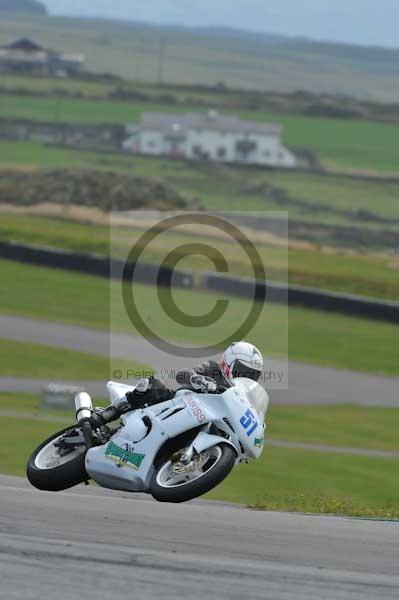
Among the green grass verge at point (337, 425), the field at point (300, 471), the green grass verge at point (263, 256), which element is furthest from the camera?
the green grass verge at point (263, 256)

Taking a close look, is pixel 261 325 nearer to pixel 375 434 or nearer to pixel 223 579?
pixel 375 434

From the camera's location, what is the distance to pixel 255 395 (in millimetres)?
10117

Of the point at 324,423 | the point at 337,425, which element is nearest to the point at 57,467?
the point at 324,423

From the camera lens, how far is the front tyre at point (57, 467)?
10.2 meters

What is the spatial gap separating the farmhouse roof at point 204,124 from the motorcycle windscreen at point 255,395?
118219mm

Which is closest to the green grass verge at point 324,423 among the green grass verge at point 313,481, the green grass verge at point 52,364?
the green grass verge at point 313,481

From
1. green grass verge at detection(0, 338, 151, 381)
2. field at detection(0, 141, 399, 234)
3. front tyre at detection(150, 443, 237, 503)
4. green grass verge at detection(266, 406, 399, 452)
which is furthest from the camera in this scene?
field at detection(0, 141, 399, 234)

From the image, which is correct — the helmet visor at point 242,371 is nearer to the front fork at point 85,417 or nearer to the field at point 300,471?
the front fork at point 85,417

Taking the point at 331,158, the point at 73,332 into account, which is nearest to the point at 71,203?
the point at 73,332

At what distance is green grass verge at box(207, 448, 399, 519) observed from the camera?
46.2 ft

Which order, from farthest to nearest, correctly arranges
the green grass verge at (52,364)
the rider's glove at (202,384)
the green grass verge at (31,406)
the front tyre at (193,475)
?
the green grass verge at (52,364) < the green grass verge at (31,406) < the rider's glove at (202,384) < the front tyre at (193,475)

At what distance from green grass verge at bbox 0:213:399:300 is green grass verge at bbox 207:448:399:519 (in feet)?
68.1

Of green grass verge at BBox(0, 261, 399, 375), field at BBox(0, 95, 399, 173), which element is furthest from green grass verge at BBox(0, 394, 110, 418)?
field at BBox(0, 95, 399, 173)

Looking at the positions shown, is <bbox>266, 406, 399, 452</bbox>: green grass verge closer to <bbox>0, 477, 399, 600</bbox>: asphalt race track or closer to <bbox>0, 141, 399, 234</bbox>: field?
<bbox>0, 477, 399, 600</bbox>: asphalt race track
